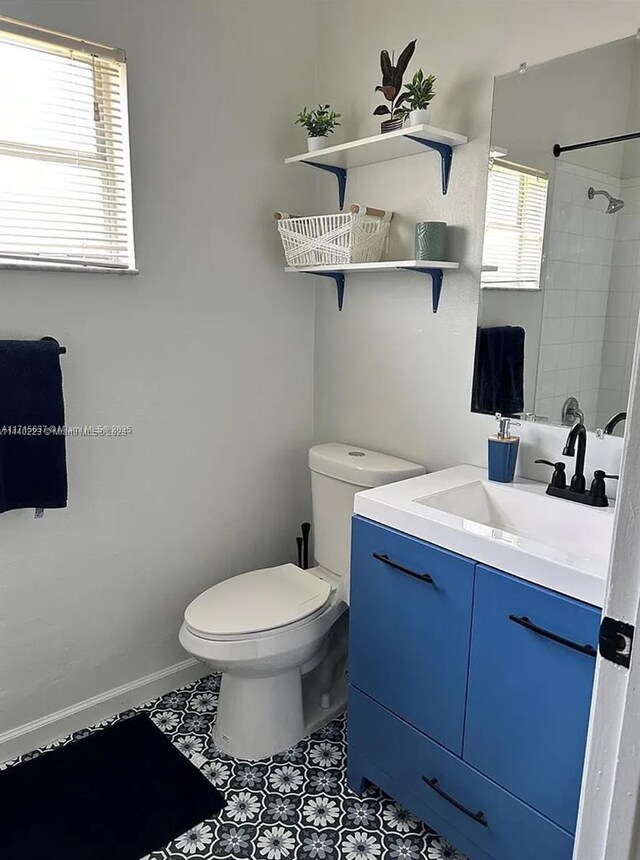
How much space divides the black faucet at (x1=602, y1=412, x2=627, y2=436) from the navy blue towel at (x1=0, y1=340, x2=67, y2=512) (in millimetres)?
1502

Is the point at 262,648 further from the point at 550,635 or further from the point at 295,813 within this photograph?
the point at 550,635

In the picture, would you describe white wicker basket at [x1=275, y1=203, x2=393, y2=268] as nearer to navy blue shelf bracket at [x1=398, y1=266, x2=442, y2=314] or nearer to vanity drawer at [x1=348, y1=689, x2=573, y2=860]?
navy blue shelf bracket at [x1=398, y1=266, x2=442, y2=314]

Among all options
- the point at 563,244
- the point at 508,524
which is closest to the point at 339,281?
the point at 563,244

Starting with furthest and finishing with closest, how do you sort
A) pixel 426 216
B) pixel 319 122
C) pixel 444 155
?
pixel 319 122
pixel 426 216
pixel 444 155

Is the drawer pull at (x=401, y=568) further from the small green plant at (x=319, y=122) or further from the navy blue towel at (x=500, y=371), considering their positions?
the small green plant at (x=319, y=122)

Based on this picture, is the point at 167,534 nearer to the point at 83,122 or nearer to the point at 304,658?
the point at 304,658

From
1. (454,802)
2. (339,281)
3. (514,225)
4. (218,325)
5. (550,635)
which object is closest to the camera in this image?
(550,635)

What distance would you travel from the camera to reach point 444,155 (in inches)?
73.3

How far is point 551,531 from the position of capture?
64.2 inches

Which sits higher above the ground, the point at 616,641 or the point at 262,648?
the point at 616,641

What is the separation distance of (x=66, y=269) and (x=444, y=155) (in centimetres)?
116

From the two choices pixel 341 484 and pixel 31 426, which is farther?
pixel 341 484

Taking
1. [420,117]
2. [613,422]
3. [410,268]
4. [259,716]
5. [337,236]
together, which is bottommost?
[259,716]

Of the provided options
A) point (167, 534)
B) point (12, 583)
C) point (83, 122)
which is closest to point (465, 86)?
point (83, 122)
